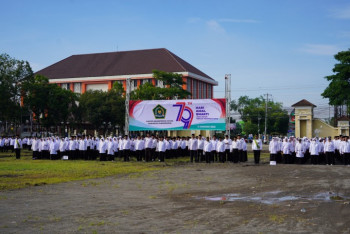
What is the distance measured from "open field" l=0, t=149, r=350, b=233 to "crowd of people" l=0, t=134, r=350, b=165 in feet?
30.4

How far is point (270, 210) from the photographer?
9625mm

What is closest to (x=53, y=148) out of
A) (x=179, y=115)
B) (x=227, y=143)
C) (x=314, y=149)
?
(x=179, y=115)

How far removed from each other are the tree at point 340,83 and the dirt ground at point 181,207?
999 inches

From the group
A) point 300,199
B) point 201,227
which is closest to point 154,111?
point 300,199

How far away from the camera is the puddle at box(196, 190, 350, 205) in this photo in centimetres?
1105

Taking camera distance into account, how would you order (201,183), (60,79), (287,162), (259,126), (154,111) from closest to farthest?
(201,183)
(287,162)
(154,111)
(60,79)
(259,126)

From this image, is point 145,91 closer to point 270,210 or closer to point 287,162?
point 287,162

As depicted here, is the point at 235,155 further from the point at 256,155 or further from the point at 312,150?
the point at 312,150

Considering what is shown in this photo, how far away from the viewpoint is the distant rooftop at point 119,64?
6956cm

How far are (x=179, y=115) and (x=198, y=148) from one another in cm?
345

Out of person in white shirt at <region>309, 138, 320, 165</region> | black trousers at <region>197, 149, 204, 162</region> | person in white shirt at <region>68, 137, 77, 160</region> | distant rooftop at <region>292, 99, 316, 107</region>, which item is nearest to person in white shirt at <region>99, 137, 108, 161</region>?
person in white shirt at <region>68, 137, 77, 160</region>

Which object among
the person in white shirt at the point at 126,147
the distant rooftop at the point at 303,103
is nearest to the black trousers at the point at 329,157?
the person in white shirt at the point at 126,147

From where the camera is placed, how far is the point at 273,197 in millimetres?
11578

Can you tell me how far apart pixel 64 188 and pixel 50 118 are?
3584 centimetres
